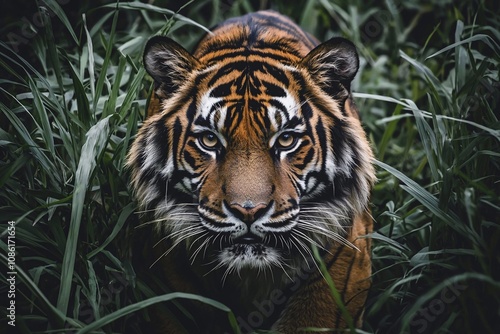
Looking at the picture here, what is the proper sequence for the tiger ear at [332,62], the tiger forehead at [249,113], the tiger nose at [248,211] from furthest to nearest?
1. the tiger ear at [332,62]
2. the tiger forehead at [249,113]
3. the tiger nose at [248,211]

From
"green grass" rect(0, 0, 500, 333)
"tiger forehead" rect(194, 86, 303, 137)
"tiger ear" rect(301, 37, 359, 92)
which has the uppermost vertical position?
"tiger ear" rect(301, 37, 359, 92)

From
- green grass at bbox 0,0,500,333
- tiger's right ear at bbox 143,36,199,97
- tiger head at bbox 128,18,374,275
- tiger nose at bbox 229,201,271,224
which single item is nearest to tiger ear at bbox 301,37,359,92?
tiger head at bbox 128,18,374,275

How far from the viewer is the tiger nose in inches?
86.4

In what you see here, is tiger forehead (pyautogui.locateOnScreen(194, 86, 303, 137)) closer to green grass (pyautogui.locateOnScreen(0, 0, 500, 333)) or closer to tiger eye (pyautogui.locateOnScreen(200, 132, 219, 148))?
tiger eye (pyautogui.locateOnScreen(200, 132, 219, 148))

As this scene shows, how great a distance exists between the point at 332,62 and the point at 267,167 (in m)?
0.54

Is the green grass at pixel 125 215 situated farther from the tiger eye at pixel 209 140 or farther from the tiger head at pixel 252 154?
the tiger eye at pixel 209 140

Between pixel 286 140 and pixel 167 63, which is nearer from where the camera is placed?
pixel 286 140

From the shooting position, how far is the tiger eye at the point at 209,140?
7.79 feet

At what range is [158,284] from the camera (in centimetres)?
253

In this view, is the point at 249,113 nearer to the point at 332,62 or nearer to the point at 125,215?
the point at 332,62

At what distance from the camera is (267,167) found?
90.5 inches

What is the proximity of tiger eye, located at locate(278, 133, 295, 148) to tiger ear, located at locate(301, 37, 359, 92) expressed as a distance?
0.29 metres

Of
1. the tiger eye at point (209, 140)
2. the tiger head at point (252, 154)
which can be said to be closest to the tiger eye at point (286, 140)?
the tiger head at point (252, 154)

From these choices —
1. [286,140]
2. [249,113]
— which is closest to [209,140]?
[249,113]
